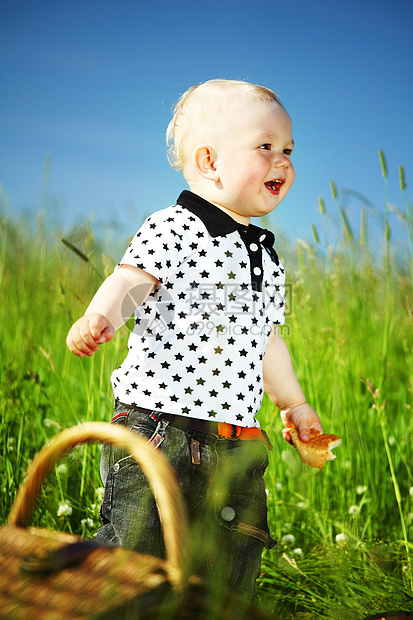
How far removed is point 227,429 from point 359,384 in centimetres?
112

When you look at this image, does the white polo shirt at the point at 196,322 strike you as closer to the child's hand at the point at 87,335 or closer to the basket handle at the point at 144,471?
the child's hand at the point at 87,335

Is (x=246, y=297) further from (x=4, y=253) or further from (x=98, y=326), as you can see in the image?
(x=4, y=253)

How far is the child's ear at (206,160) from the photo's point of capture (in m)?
1.45

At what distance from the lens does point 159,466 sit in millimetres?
881

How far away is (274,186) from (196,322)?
417mm

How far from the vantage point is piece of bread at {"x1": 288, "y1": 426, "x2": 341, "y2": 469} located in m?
1.48

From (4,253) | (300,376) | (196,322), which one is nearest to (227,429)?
(196,322)

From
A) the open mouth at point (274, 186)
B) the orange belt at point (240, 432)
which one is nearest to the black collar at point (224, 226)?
the open mouth at point (274, 186)

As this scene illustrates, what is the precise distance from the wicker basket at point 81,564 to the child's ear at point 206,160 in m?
0.75

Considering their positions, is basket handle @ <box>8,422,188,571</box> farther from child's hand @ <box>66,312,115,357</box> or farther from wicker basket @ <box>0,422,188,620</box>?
child's hand @ <box>66,312,115,357</box>

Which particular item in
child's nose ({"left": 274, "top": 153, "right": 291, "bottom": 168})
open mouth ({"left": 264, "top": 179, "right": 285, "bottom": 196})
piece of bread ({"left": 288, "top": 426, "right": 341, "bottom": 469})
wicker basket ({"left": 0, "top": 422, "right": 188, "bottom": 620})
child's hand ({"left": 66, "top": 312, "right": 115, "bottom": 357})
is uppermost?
child's nose ({"left": 274, "top": 153, "right": 291, "bottom": 168})

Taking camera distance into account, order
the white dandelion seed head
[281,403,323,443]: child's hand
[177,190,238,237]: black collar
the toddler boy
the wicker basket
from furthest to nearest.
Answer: the white dandelion seed head, [281,403,323,443]: child's hand, [177,190,238,237]: black collar, the toddler boy, the wicker basket

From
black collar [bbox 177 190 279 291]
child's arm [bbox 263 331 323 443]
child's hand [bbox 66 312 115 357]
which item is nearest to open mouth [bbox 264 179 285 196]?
black collar [bbox 177 190 279 291]

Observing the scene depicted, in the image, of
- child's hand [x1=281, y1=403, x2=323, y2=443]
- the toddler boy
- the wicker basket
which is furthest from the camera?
child's hand [x1=281, y1=403, x2=323, y2=443]
